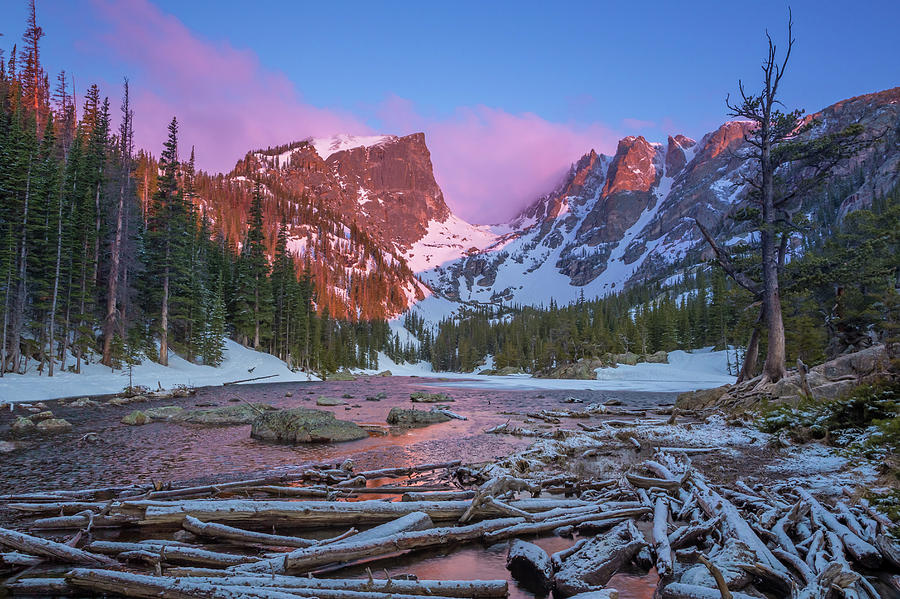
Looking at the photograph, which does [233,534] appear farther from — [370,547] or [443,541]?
[443,541]

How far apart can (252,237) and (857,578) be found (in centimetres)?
6920

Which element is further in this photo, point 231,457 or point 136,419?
point 136,419

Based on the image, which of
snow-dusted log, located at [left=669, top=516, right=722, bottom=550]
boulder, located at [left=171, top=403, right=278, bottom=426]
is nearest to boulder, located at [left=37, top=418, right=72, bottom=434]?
boulder, located at [left=171, top=403, right=278, bottom=426]

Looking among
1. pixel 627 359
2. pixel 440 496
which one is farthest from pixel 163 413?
pixel 627 359

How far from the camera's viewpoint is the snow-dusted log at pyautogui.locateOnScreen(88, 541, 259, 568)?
16.5 feet

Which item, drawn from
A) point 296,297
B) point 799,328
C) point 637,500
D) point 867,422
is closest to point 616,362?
point 799,328

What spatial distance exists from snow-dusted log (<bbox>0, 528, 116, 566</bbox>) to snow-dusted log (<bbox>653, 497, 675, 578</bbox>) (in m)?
6.79

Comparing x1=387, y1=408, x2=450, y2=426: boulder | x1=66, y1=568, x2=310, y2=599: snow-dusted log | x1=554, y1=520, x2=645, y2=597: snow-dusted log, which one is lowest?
x1=387, y1=408, x2=450, y2=426: boulder

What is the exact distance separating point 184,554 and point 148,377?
37.0 metres

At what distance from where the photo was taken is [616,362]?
8212cm

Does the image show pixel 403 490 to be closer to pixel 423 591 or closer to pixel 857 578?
pixel 423 591

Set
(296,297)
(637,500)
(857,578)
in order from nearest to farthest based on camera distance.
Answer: (857,578) < (637,500) < (296,297)

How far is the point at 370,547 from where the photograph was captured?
17.7 feet

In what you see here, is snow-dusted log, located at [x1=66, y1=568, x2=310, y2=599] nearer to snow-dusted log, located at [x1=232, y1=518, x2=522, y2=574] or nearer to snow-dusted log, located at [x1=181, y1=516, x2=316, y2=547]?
snow-dusted log, located at [x1=232, y1=518, x2=522, y2=574]
